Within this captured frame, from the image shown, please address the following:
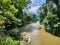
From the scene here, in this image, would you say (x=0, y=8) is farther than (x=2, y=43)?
Yes

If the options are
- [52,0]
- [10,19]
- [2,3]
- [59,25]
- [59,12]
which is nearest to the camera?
[2,3]

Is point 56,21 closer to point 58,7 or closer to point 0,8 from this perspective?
point 58,7

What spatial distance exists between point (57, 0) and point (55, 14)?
2.44 metres

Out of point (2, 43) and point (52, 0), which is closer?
point (2, 43)

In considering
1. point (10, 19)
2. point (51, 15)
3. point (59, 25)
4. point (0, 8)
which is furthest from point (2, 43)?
point (51, 15)

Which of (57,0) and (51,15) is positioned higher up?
(57,0)

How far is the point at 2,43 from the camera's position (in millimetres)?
9906

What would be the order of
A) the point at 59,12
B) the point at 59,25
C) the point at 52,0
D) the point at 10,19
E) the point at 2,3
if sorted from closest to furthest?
the point at 2,3, the point at 10,19, the point at 59,25, the point at 59,12, the point at 52,0

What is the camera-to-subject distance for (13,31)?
16234mm

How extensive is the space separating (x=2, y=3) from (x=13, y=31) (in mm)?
4922

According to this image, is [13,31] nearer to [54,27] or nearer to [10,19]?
[10,19]

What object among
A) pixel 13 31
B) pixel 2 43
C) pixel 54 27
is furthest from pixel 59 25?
pixel 2 43

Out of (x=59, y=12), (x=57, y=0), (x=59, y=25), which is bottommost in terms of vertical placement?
(x=59, y=25)

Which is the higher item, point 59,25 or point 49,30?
point 59,25
